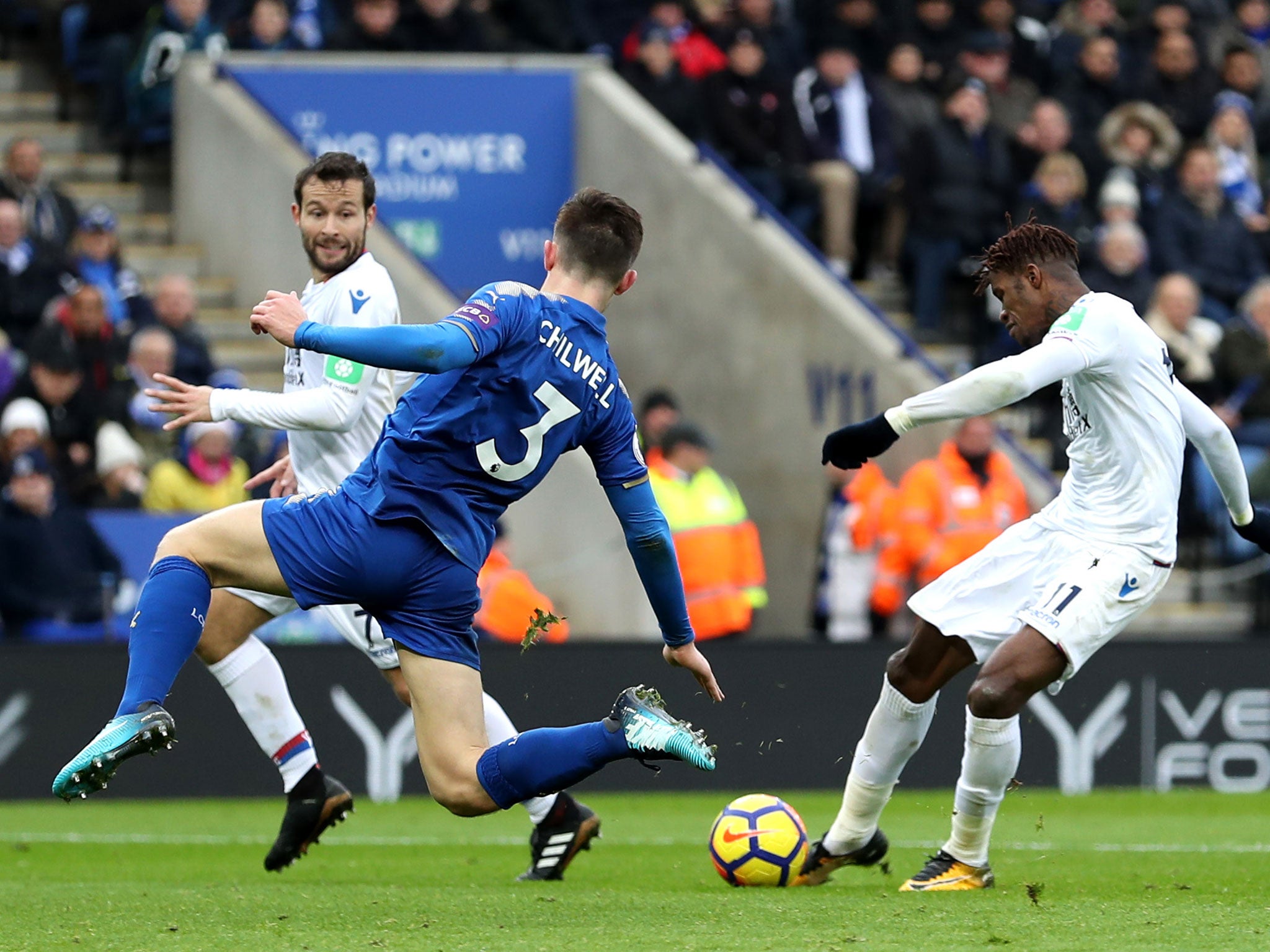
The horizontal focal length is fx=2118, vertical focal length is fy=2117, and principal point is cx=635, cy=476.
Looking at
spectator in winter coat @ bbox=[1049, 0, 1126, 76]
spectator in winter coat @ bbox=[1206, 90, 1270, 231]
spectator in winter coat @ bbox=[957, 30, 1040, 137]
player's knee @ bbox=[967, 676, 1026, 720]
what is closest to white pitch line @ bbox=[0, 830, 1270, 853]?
player's knee @ bbox=[967, 676, 1026, 720]

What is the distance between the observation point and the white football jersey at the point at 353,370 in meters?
7.36

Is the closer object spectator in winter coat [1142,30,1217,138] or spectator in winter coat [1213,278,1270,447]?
spectator in winter coat [1213,278,1270,447]

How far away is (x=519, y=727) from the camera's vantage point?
11484 mm

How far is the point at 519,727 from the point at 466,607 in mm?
5268

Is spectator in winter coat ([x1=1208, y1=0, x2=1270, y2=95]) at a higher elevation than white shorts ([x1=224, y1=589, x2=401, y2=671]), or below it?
higher

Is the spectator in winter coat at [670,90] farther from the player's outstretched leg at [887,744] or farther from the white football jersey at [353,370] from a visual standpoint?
the player's outstretched leg at [887,744]

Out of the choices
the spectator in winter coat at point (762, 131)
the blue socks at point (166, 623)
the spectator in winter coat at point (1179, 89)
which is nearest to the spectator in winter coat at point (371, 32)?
the spectator in winter coat at point (762, 131)

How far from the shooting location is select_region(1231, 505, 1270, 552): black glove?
7.43 m

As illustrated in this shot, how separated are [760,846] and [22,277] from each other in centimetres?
812

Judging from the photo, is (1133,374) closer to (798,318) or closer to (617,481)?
(617,481)

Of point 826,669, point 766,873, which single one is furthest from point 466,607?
point 826,669

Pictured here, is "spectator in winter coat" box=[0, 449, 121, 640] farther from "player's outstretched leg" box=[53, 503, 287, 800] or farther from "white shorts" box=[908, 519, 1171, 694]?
"white shorts" box=[908, 519, 1171, 694]

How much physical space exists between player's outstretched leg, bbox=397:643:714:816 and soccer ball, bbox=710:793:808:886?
1.28m

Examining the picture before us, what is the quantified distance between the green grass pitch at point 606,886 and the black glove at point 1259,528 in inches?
47.1
